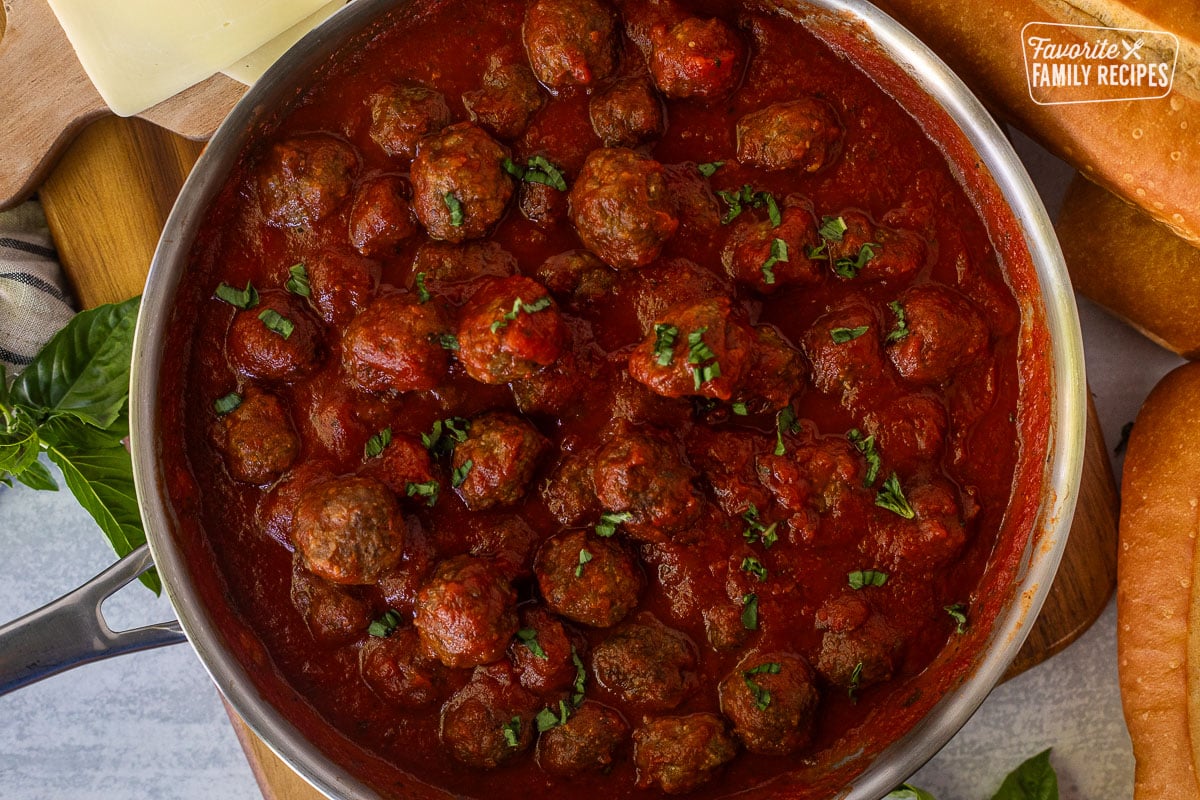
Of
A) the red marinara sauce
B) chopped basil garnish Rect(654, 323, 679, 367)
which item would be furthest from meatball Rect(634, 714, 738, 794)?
chopped basil garnish Rect(654, 323, 679, 367)

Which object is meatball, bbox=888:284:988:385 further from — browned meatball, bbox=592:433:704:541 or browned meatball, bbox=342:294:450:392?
browned meatball, bbox=342:294:450:392

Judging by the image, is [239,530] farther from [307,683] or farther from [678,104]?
[678,104]

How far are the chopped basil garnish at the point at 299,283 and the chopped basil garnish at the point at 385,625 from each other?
131cm

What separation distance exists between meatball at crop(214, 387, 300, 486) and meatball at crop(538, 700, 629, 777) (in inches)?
59.2

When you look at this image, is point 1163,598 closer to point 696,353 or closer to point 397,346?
point 696,353

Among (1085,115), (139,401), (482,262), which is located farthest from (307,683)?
(1085,115)

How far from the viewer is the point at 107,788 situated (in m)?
5.58

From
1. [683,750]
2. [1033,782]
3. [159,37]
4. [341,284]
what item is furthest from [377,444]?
[1033,782]

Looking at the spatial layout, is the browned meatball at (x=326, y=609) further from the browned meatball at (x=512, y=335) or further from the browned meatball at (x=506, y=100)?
the browned meatball at (x=506, y=100)

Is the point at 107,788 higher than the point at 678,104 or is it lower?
lower

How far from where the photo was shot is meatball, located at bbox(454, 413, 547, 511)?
3.67 m

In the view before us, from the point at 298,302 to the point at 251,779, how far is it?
3.11 m

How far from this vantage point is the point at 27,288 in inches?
179

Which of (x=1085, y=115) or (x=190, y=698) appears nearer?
(x=1085, y=115)
